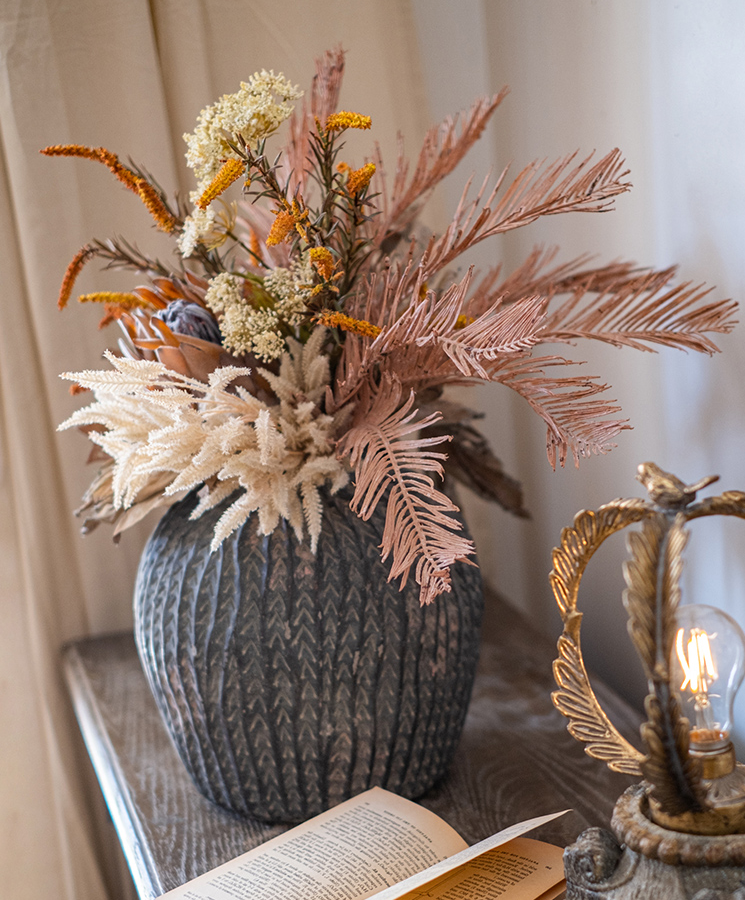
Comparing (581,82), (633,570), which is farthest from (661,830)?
(581,82)

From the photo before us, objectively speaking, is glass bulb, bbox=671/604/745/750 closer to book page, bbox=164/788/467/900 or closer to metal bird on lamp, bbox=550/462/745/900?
metal bird on lamp, bbox=550/462/745/900

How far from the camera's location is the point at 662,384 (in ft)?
2.13

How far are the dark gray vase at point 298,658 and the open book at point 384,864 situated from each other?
40 mm

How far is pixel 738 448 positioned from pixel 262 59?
66cm

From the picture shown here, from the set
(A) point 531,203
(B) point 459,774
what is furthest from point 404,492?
(B) point 459,774

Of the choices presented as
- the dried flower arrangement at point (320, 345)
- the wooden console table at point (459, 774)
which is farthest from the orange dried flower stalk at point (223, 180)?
the wooden console table at point (459, 774)

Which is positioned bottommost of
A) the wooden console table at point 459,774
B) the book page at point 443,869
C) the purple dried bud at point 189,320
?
the wooden console table at point 459,774

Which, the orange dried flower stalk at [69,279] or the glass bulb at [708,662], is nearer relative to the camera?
the glass bulb at [708,662]

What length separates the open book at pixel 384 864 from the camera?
0.47 m

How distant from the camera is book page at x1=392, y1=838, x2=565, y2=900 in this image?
1.55 ft

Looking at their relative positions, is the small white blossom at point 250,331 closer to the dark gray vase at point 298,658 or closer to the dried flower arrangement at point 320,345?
the dried flower arrangement at point 320,345

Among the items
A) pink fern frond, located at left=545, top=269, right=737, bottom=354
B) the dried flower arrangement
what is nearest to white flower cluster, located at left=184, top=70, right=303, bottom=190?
the dried flower arrangement

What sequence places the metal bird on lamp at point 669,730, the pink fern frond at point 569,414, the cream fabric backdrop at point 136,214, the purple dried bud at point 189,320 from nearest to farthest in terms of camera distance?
the metal bird on lamp at point 669,730 → the pink fern frond at point 569,414 → the purple dried bud at point 189,320 → the cream fabric backdrop at point 136,214

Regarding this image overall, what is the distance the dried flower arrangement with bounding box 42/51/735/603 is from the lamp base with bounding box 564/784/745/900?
5.8 inches
